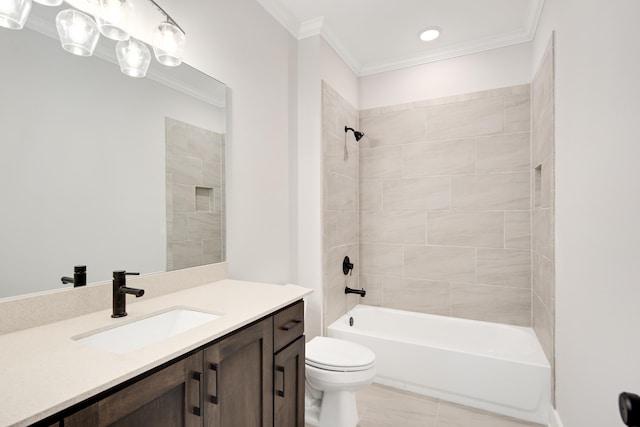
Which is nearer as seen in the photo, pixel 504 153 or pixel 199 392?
pixel 199 392

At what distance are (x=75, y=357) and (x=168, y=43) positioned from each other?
1.25m

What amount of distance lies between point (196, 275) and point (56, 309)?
600 mm

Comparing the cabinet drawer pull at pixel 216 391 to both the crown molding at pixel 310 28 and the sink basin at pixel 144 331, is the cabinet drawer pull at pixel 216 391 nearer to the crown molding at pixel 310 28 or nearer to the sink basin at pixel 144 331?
the sink basin at pixel 144 331

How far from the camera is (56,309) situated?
1.09 m

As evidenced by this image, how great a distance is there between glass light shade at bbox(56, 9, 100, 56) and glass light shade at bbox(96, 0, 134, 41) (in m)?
0.04

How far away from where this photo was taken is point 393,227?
2.99 meters

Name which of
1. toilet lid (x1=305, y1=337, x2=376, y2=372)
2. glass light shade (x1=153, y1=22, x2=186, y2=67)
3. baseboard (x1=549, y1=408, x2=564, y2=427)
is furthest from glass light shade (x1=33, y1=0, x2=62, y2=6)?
baseboard (x1=549, y1=408, x2=564, y2=427)

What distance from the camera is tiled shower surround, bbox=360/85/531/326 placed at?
8.39ft

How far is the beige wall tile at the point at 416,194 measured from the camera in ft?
9.22

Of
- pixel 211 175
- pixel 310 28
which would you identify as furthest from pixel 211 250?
pixel 310 28

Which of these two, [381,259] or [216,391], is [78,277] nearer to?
[216,391]

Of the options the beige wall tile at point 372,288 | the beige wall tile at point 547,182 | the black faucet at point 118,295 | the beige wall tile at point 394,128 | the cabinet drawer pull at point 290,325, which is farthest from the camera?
the beige wall tile at point 372,288

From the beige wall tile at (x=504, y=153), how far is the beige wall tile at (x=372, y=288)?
1388mm

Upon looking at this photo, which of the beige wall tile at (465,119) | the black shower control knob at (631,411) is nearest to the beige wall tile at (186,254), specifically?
the black shower control knob at (631,411)
